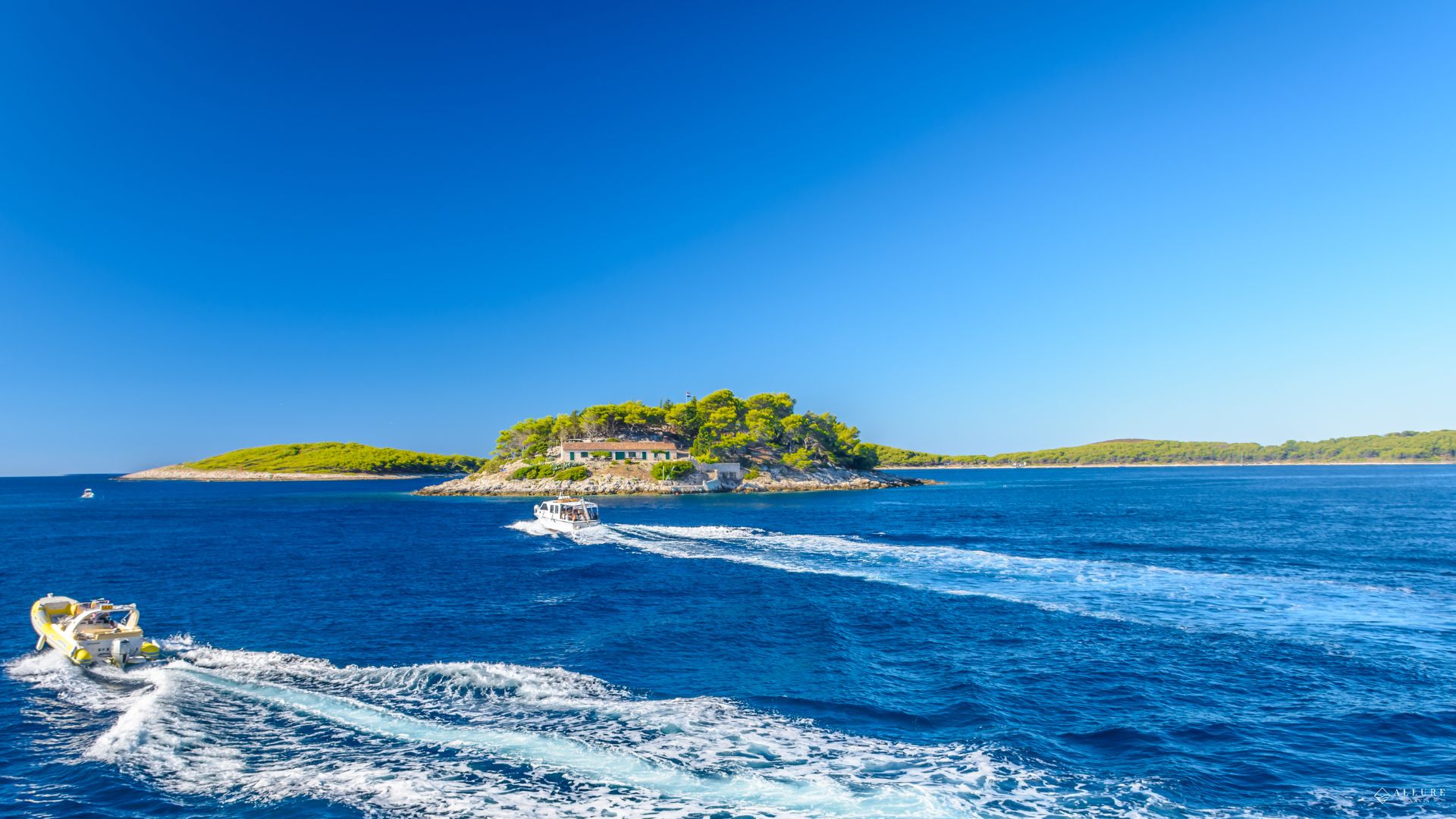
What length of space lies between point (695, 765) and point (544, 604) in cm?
1875

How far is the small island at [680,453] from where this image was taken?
125625 mm

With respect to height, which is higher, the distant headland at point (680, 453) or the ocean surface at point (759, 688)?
the distant headland at point (680, 453)

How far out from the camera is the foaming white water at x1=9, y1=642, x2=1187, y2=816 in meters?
Result: 13.4

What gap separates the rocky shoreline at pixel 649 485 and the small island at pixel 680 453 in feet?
0.74

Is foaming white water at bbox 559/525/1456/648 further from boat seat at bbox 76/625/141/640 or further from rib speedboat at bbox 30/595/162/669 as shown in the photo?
boat seat at bbox 76/625/141/640

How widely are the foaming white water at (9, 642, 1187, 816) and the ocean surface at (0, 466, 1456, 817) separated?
0.09 m

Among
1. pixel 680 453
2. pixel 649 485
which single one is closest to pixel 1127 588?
pixel 649 485

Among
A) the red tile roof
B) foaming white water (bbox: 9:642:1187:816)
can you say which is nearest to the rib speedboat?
foaming white water (bbox: 9:642:1187:816)

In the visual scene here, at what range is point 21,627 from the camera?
27906mm

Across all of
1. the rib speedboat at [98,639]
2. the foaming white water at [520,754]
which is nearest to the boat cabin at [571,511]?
the rib speedboat at [98,639]

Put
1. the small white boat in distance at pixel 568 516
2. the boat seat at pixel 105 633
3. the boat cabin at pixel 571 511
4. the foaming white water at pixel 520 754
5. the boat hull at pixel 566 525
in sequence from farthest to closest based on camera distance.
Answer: the boat cabin at pixel 571 511
the small white boat in distance at pixel 568 516
the boat hull at pixel 566 525
the boat seat at pixel 105 633
the foaming white water at pixel 520 754

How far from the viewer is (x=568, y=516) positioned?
65.8 m

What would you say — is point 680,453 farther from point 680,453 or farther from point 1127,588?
point 1127,588

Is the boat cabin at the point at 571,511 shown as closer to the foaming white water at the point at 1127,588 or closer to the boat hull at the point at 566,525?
the boat hull at the point at 566,525
